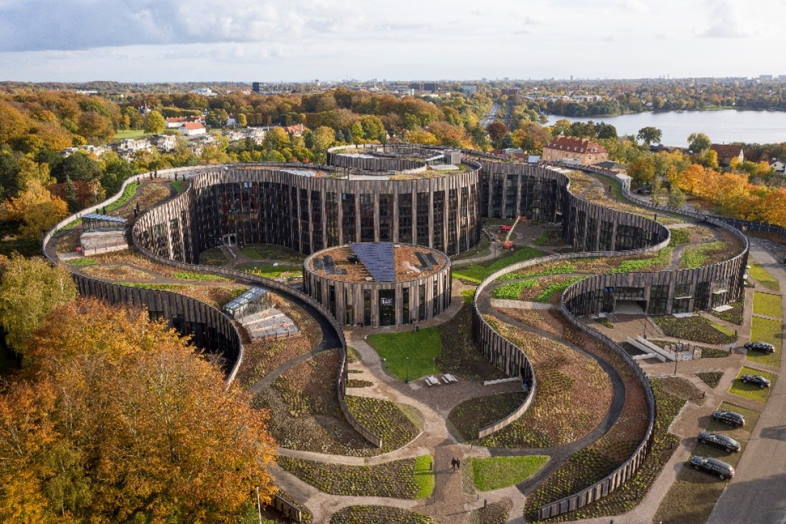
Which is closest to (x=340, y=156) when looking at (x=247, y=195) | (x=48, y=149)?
(x=247, y=195)

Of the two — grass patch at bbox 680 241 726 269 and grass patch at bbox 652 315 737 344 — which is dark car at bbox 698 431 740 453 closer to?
grass patch at bbox 652 315 737 344

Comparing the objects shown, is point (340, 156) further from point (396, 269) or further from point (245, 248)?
point (396, 269)

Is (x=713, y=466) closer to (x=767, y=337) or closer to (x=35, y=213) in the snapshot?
(x=767, y=337)

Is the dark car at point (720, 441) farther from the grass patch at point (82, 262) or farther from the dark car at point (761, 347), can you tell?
the grass patch at point (82, 262)

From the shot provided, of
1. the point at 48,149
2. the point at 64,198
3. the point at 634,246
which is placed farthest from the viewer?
the point at 48,149

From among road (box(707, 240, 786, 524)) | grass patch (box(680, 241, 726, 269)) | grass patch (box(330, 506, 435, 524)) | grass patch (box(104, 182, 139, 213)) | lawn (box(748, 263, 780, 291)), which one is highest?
grass patch (box(104, 182, 139, 213))

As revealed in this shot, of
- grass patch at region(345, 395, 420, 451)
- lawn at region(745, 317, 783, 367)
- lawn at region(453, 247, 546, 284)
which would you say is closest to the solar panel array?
lawn at region(453, 247, 546, 284)
